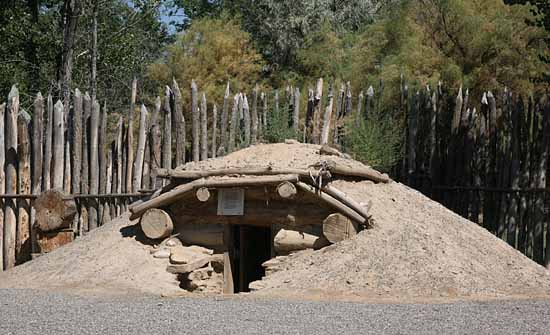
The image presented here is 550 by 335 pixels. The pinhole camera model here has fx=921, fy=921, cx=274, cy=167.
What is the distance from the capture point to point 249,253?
12047mm

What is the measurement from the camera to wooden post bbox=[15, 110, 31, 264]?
12.6m

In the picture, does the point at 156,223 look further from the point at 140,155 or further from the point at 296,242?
the point at 140,155

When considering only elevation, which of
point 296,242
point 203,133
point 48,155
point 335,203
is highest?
point 203,133

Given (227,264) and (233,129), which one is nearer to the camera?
(227,264)

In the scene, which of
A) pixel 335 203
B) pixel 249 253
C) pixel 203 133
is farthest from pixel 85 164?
pixel 335 203

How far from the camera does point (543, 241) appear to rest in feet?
42.8

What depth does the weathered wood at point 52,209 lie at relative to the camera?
12.2 metres

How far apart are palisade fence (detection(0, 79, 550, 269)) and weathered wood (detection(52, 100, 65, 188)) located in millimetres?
14

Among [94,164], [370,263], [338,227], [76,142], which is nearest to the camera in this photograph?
[370,263]

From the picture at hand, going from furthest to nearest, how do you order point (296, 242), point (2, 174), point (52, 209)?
point (2, 174), point (52, 209), point (296, 242)

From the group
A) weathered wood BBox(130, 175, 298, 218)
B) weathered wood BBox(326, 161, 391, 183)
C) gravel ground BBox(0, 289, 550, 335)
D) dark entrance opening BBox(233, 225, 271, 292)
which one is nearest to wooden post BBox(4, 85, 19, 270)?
weathered wood BBox(130, 175, 298, 218)

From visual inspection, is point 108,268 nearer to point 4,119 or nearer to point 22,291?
point 22,291

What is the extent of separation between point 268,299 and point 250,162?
2362 mm

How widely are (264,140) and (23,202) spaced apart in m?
3.93
